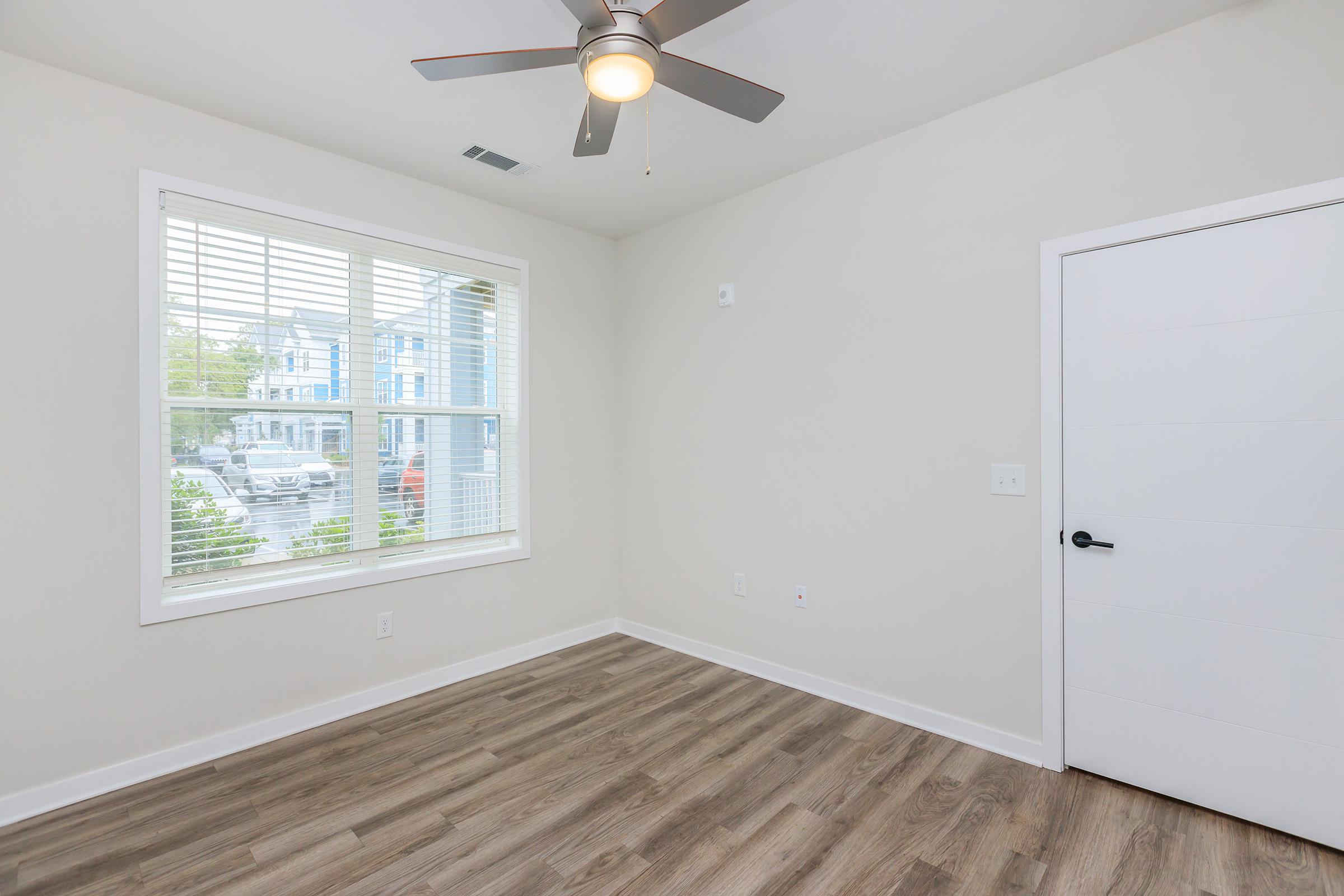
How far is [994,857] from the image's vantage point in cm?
196

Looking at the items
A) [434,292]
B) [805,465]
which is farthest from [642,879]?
[434,292]

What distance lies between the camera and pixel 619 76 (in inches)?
68.5

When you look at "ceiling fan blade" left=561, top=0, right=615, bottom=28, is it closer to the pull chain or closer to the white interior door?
the pull chain

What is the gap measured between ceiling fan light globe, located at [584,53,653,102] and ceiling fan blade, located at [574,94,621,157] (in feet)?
0.32

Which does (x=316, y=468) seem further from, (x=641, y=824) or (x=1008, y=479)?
(x=1008, y=479)

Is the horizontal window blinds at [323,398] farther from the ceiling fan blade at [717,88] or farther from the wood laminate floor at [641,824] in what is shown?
the ceiling fan blade at [717,88]

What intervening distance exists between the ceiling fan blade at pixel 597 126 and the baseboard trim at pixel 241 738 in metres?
2.73

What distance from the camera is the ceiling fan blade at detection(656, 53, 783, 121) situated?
5.87 ft

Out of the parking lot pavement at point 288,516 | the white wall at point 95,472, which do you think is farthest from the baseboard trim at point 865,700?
the parking lot pavement at point 288,516

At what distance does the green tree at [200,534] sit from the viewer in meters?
2.58

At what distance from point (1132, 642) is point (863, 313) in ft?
5.75

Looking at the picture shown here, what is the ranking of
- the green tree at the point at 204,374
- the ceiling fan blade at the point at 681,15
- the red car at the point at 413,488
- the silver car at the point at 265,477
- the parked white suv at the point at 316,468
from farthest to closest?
the red car at the point at 413,488 < the parked white suv at the point at 316,468 < the silver car at the point at 265,477 < the green tree at the point at 204,374 < the ceiling fan blade at the point at 681,15

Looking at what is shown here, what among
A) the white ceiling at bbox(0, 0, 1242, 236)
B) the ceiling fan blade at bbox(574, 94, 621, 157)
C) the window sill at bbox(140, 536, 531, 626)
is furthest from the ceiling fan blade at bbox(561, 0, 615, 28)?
the window sill at bbox(140, 536, 531, 626)

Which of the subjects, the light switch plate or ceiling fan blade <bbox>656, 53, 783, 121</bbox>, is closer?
ceiling fan blade <bbox>656, 53, 783, 121</bbox>
